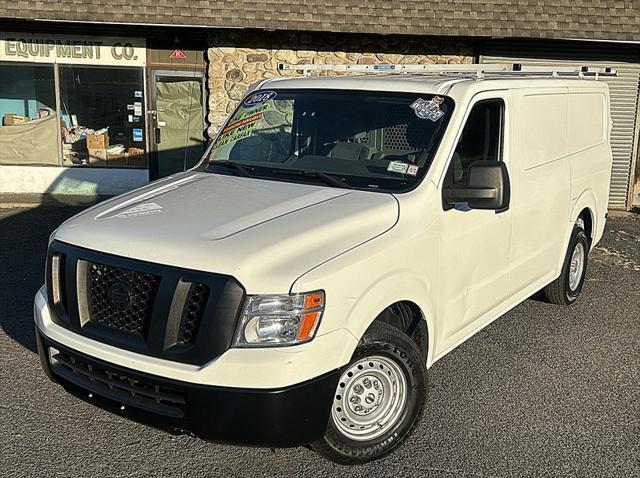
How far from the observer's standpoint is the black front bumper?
3.18 metres

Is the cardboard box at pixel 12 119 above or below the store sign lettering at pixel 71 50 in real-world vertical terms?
below

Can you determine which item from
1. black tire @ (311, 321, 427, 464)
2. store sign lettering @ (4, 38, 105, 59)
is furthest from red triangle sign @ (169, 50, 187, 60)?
black tire @ (311, 321, 427, 464)

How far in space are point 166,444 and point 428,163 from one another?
219 centimetres

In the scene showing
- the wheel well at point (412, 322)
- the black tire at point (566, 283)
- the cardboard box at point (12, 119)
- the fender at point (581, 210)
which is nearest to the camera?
the wheel well at point (412, 322)

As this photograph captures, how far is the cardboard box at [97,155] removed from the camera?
12.2 metres

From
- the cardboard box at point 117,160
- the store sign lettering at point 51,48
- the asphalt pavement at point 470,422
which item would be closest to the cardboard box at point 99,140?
the cardboard box at point 117,160

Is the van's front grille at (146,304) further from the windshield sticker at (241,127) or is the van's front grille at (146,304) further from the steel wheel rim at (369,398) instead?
the windshield sticker at (241,127)

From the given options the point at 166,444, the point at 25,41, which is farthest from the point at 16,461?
the point at 25,41

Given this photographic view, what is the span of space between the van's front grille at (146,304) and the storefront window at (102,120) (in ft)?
29.0

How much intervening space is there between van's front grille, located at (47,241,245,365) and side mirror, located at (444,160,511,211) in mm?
1588

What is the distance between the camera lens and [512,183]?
4867 millimetres

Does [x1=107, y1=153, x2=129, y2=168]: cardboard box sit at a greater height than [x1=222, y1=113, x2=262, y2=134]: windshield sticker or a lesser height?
lesser

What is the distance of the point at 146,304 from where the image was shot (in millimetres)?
3357

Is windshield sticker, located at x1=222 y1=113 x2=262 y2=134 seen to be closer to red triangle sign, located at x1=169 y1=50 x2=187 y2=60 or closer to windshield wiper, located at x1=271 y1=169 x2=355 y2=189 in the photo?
windshield wiper, located at x1=271 y1=169 x2=355 y2=189
